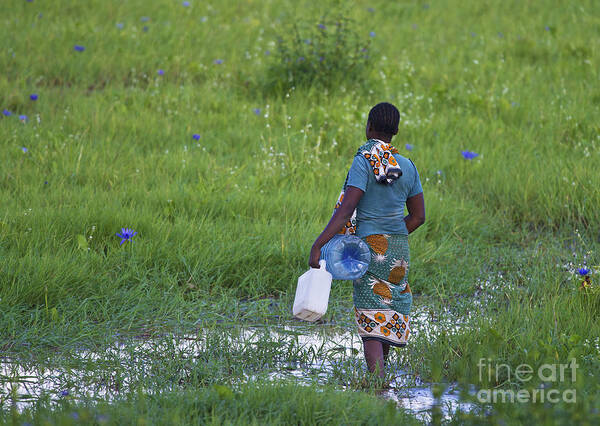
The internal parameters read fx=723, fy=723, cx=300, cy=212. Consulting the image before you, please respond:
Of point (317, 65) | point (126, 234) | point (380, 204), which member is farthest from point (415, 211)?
point (317, 65)

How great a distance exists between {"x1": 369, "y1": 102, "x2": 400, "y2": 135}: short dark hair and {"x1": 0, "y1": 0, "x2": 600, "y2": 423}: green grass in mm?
1109

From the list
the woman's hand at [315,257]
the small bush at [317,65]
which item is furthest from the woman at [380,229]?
the small bush at [317,65]

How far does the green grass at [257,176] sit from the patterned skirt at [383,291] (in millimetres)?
283

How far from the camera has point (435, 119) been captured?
736 centimetres

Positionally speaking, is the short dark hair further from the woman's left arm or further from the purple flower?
the purple flower

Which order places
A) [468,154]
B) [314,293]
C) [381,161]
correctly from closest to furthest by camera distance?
1. [314,293]
2. [381,161]
3. [468,154]

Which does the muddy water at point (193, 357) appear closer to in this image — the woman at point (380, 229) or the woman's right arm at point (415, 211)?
the woman at point (380, 229)

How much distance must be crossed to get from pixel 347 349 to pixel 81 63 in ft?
18.3

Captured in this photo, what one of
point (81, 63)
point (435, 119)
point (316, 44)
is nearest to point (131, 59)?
point (81, 63)

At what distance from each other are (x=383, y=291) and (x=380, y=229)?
30 cm

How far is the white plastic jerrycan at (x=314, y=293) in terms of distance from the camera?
129 inches

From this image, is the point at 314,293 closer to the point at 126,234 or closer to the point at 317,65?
the point at 126,234

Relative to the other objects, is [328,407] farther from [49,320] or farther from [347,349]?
[49,320]

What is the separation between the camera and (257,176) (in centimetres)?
595
